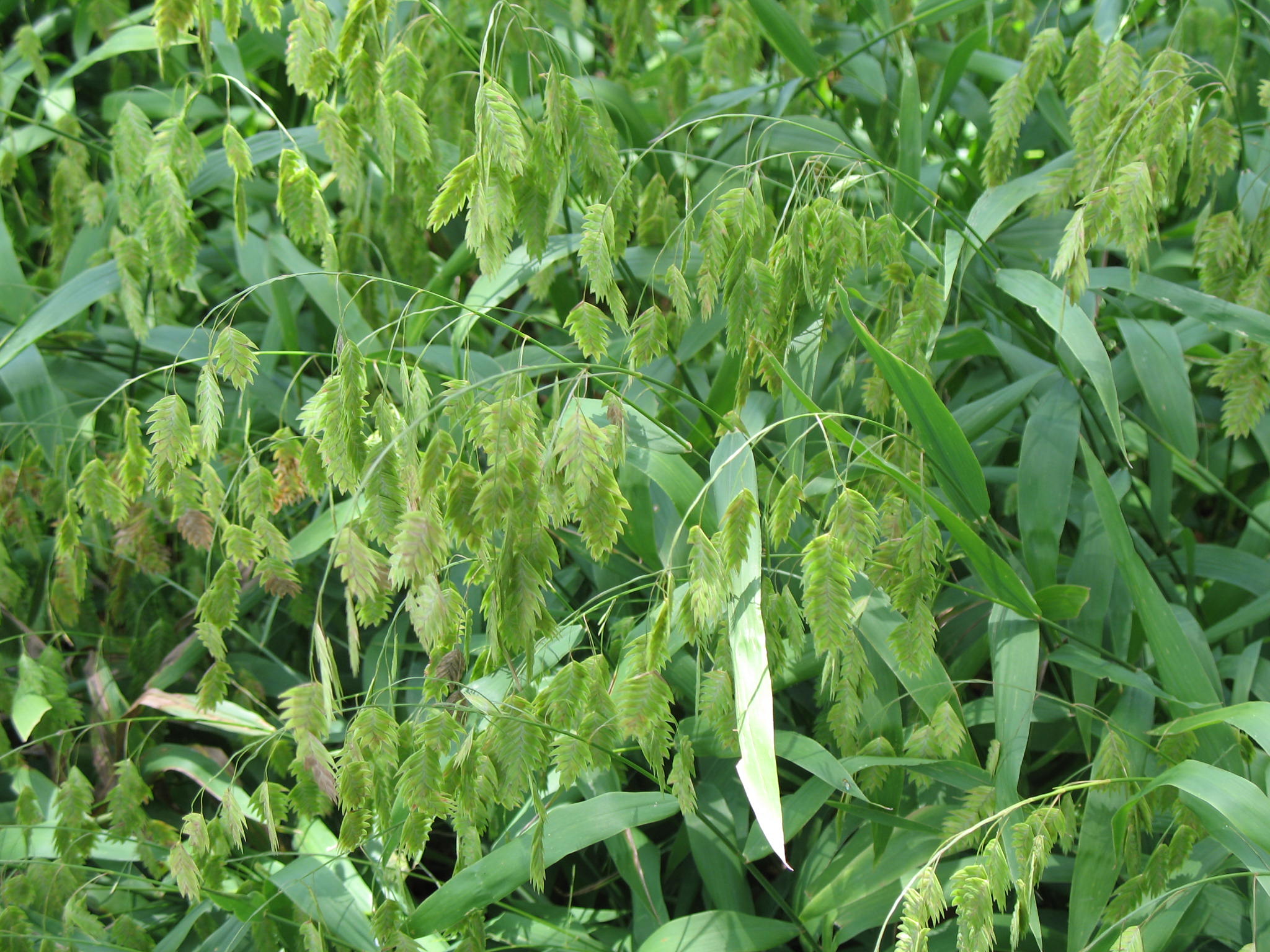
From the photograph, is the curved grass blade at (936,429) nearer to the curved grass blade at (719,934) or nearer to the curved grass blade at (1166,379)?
the curved grass blade at (1166,379)

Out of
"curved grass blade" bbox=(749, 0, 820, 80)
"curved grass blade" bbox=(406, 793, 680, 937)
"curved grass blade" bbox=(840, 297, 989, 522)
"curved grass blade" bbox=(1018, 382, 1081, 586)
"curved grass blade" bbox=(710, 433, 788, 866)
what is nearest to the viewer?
"curved grass blade" bbox=(710, 433, 788, 866)

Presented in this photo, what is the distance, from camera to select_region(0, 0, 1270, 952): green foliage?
2.69 ft

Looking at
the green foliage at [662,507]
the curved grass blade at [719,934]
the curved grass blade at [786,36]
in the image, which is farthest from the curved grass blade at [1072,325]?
the curved grass blade at [719,934]

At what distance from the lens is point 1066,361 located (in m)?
1.27

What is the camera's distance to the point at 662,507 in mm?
1309

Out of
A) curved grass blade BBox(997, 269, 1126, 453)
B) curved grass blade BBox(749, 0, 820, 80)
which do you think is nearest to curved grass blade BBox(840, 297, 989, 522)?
curved grass blade BBox(997, 269, 1126, 453)

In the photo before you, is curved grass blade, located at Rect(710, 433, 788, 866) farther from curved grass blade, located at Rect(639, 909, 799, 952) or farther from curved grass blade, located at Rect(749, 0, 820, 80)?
curved grass blade, located at Rect(749, 0, 820, 80)

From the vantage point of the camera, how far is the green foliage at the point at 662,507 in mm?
819

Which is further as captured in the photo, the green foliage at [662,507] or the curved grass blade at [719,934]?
the curved grass blade at [719,934]

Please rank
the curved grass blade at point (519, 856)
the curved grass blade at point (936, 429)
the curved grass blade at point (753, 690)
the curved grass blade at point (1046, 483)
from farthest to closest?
the curved grass blade at point (1046, 483) < the curved grass blade at point (519, 856) < the curved grass blade at point (936, 429) < the curved grass blade at point (753, 690)

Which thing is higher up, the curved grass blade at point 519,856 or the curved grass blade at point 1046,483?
the curved grass blade at point 1046,483

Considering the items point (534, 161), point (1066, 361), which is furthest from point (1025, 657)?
point (534, 161)

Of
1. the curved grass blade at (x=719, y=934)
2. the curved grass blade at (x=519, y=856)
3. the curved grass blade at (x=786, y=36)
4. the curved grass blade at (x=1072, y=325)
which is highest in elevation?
the curved grass blade at (x=786, y=36)

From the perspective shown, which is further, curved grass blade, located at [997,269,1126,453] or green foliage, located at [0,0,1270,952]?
curved grass blade, located at [997,269,1126,453]
